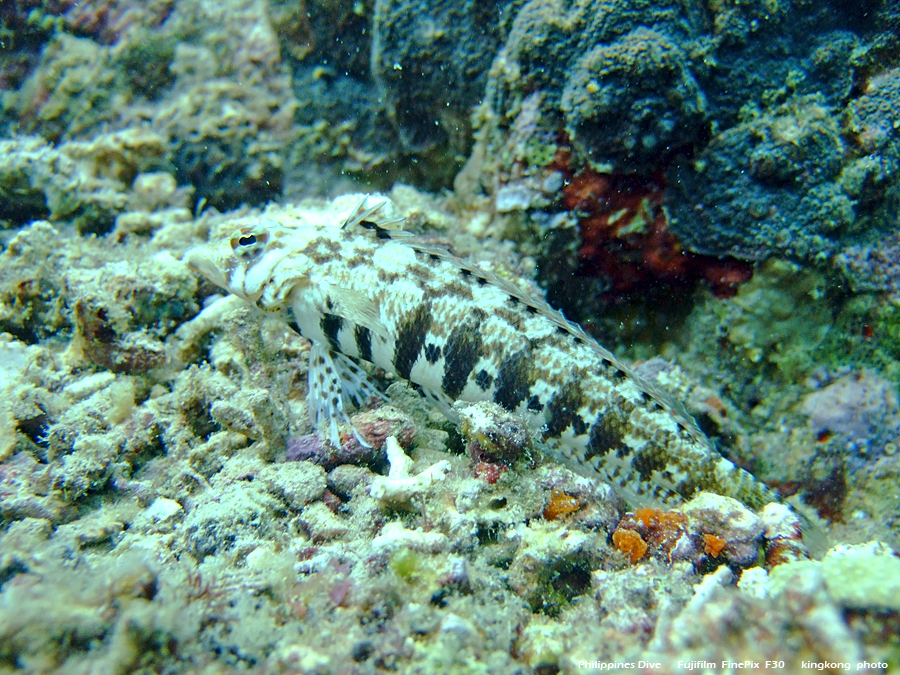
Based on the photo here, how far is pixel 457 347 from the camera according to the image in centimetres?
331

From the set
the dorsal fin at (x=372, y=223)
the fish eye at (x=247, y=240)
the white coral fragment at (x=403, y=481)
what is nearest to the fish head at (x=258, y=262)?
the fish eye at (x=247, y=240)

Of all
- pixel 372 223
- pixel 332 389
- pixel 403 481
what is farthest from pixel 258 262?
pixel 403 481

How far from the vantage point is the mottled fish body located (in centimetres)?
308

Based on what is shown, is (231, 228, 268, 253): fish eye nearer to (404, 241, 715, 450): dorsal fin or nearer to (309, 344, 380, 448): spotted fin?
(309, 344, 380, 448): spotted fin

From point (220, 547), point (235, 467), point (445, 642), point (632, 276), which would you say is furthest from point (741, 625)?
point (632, 276)

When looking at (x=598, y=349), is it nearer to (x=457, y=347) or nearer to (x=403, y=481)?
(x=457, y=347)

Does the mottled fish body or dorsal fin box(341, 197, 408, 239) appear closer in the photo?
the mottled fish body

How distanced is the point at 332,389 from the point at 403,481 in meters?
1.07

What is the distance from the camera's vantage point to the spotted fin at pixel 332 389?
3.23 m

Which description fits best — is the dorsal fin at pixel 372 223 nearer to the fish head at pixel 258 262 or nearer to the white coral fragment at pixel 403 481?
the fish head at pixel 258 262

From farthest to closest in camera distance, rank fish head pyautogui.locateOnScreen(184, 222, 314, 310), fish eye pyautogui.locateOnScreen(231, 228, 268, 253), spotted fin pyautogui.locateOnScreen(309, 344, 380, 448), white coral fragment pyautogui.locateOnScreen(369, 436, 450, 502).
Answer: fish eye pyautogui.locateOnScreen(231, 228, 268, 253) < fish head pyautogui.locateOnScreen(184, 222, 314, 310) < spotted fin pyautogui.locateOnScreen(309, 344, 380, 448) < white coral fragment pyautogui.locateOnScreen(369, 436, 450, 502)

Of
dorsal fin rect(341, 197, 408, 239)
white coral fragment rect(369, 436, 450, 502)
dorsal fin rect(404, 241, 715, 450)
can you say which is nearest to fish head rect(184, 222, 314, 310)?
dorsal fin rect(341, 197, 408, 239)

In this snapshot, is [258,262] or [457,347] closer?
[457,347]

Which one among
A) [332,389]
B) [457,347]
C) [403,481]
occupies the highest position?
[457,347]
